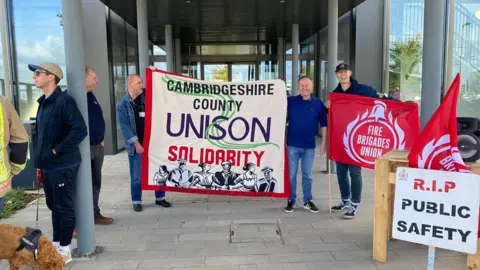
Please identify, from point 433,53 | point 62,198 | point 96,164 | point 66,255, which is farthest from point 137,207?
point 433,53

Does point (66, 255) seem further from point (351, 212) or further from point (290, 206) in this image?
point (351, 212)

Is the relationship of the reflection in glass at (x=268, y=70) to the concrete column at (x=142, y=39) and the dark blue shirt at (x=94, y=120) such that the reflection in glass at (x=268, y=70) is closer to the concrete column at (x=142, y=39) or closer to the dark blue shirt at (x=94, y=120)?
the concrete column at (x=142, y=39)

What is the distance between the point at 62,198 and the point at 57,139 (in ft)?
1.75

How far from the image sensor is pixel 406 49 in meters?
9.47

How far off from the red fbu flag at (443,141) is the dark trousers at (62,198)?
9.74 ft

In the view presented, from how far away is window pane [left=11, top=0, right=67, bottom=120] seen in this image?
890 centimetres

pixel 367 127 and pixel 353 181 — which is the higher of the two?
pixel 367 127

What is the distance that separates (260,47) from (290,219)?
10910 millimetres

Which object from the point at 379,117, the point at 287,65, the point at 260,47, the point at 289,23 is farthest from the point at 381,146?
the point at 260,47

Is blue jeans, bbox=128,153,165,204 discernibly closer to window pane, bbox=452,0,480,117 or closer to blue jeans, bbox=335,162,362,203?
blue jeans, bbox=335,162,362,203

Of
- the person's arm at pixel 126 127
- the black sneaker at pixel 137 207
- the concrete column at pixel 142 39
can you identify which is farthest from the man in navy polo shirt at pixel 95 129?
the concrete column at pixel 142 39

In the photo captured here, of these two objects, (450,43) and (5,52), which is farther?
(5,52)

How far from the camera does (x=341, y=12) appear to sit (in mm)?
9344

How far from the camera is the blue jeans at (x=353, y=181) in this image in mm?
4590
